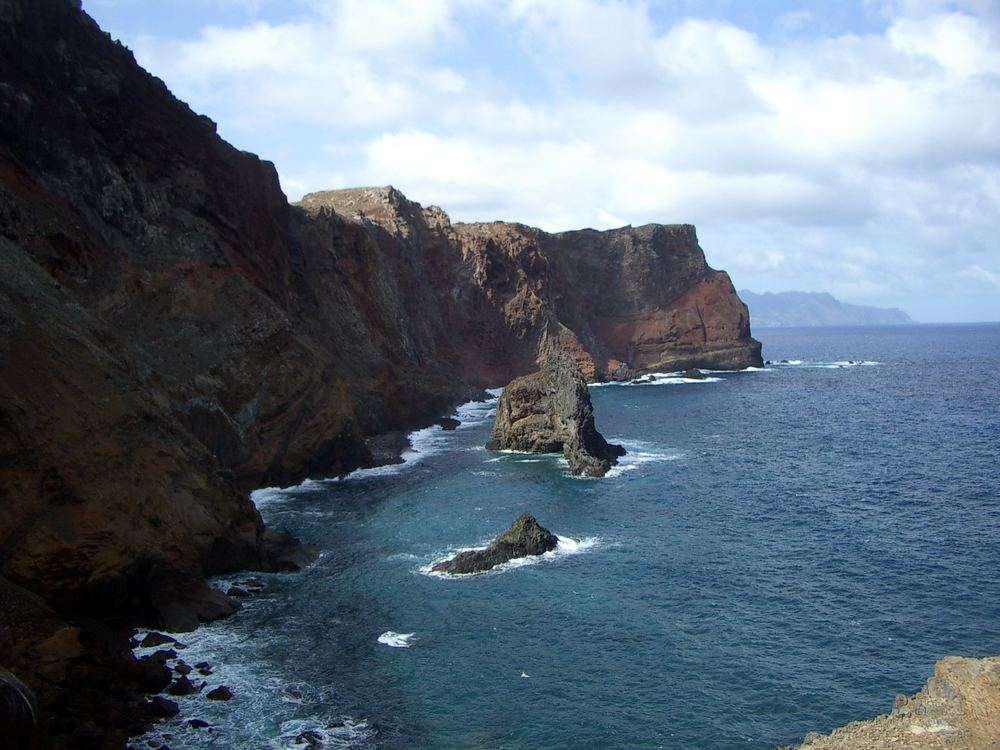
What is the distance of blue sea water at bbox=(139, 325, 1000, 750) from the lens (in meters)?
28.4

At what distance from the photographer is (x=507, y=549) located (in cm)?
4519

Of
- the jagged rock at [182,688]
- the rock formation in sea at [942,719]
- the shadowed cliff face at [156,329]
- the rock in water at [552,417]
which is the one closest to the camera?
the rock formation in sea at [942,719]

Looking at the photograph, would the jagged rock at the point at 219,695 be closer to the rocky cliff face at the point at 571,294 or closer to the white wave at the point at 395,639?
the white wave at the point at 395,639

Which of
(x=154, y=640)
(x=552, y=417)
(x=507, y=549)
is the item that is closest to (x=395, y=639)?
(x=154, y=640)

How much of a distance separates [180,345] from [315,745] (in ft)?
113

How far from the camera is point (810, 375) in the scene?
151125 mm

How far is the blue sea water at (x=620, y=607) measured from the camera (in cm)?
2836

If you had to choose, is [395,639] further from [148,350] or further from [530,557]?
[148,350]

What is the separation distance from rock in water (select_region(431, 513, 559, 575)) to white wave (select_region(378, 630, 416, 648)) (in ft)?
25.8

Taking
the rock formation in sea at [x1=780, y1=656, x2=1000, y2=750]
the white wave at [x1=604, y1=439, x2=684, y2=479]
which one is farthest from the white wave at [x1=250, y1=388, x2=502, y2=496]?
the rock formation in sea at [x1=780, y1=656, x2=1000, y2=750]

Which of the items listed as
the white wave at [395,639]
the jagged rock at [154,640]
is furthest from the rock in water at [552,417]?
the jagged rock at [154,640]

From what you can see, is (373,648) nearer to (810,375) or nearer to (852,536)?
(852,536)

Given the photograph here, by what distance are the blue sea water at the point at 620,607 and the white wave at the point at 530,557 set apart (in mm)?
289

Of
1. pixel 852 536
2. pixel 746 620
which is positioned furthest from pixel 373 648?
pixel 852 536
